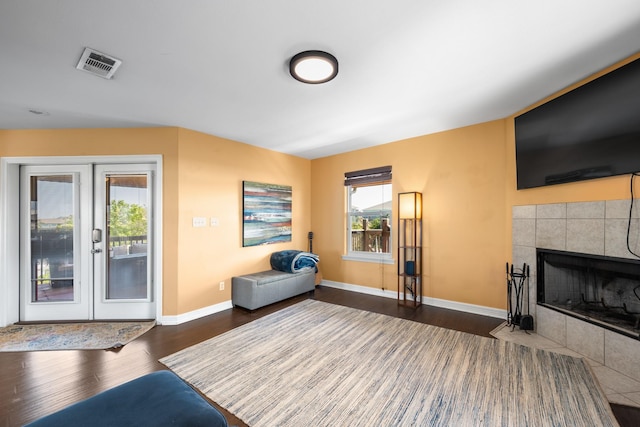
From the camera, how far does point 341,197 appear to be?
4891 mm

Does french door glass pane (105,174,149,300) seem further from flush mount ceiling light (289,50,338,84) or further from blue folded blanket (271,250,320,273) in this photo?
flush mount ceiling light (289,50,338,84)

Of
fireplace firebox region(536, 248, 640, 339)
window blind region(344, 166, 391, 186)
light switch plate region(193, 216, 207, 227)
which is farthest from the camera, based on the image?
window blind region(344, 166, 391, 186)

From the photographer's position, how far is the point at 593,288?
Result: 2.52m

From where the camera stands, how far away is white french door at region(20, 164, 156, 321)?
3.38 metres

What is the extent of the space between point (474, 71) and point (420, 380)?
2577 mm

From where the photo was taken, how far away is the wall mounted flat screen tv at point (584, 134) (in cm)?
204

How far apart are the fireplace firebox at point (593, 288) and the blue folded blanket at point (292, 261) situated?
309 centimetres

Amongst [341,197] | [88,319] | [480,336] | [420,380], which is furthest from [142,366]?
[341,197]

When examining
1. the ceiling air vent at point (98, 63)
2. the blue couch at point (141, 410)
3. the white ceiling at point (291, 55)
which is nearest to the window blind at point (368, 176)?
the white ceiling at point (291, 55)

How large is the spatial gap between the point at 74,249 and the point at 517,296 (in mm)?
5555

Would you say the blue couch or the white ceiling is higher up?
the white ceiling

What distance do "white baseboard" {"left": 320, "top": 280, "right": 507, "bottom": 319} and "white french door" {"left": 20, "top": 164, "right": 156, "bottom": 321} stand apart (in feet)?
9.84

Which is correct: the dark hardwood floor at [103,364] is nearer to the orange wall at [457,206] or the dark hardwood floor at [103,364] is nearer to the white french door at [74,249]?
the orange wall at [457,206]

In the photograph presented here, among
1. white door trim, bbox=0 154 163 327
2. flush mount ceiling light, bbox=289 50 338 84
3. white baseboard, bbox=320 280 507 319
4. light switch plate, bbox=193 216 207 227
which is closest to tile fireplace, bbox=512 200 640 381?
white baseboard, bbox=320 280 507 319
